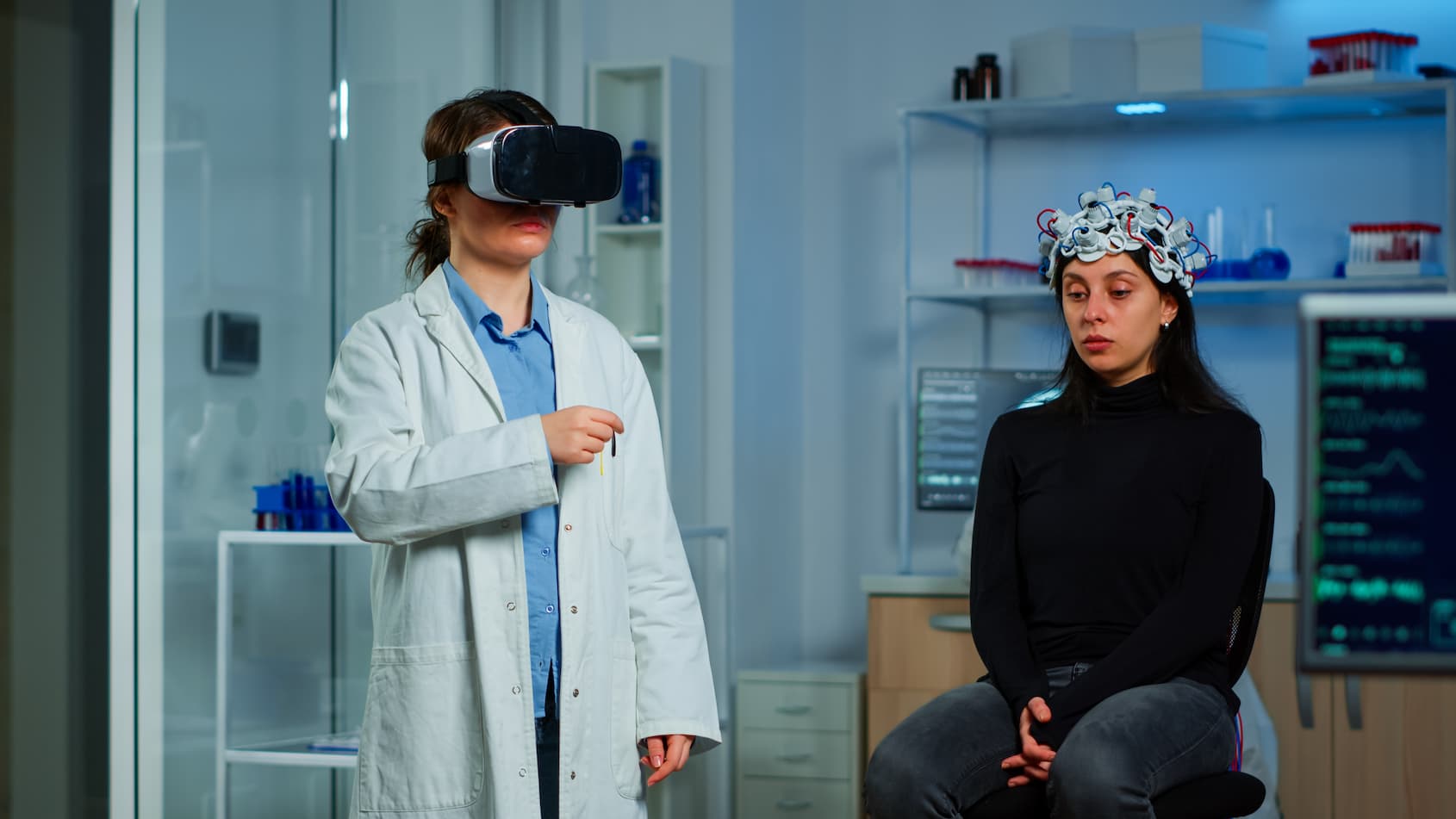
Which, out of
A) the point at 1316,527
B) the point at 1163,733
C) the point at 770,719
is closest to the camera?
the point at 1316,527

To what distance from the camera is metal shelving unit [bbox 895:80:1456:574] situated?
11.0 feet

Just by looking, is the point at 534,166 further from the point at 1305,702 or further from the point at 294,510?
the point at 1305,702

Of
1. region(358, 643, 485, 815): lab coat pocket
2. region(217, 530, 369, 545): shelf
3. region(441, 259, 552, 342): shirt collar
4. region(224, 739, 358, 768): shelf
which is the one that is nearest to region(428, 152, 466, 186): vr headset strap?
region(441, 259, 552, 342): shirt collar

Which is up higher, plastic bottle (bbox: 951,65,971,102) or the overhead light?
plastic bottle (bbox: 951,65,971,102)

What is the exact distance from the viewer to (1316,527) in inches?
40.1

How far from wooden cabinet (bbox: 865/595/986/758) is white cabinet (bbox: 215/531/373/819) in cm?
116

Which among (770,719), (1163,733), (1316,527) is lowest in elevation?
(770,719)

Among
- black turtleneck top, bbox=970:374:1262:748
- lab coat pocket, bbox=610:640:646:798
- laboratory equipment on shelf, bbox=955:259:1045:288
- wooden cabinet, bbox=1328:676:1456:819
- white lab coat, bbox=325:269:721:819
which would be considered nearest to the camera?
white lab coat, bbox=325:269:721:819

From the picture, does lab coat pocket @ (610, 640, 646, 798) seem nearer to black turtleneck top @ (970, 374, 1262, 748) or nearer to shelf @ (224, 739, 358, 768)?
black turtleneck top @ (970, 374, 1262, 748)

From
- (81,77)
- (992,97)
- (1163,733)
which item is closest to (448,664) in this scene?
(1163,733)

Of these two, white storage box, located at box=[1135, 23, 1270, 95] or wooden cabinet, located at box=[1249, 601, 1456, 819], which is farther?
white storage box, located at box=[1135, 23, 1270, 95]

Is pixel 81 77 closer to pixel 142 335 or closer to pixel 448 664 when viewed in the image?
pixel 142 335

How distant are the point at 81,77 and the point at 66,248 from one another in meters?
0.30

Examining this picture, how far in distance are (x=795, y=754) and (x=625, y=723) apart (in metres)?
2.02
